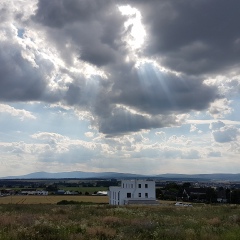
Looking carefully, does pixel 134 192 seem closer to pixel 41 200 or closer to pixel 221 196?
pixel 41 200

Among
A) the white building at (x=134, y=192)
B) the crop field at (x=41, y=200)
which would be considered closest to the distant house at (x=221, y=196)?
the white building at (x=134, y=192)

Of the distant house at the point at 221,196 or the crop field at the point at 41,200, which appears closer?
the crop field at the point at 41,200

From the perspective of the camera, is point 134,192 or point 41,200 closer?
point 134,192

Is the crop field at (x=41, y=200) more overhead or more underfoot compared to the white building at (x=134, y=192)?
more underfoot

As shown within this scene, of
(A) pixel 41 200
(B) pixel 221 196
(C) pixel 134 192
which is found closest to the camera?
(C) pixel 134 192

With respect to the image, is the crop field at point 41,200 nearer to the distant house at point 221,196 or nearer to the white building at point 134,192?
the white building at point 134,192

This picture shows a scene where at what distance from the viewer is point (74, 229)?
18.2m

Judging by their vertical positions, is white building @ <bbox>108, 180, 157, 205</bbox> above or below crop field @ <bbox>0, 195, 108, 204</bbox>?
above

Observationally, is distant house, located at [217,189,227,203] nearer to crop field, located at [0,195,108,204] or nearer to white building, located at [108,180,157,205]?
white building, located at [108,180,157,205]

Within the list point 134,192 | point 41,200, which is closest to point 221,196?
point 134,192

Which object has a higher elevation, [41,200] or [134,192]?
[134,192]

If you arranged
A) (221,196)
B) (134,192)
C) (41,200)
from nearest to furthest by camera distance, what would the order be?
(134,192), (41,200), (221,196)

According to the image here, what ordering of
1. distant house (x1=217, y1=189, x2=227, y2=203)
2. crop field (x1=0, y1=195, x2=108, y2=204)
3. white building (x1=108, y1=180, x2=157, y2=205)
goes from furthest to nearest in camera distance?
1. distant house (x1=217, y1=189, x2=227, y2=203)
2. white building (x1=108, y1=180, x2=157, y2=205)
3. crop field (x1=0, y1=195, x2=108, y2=204)

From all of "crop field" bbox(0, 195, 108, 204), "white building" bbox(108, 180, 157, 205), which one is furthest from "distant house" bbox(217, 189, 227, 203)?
"crop field" bbox(0, 195, 108, 204)
